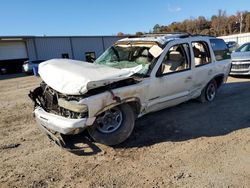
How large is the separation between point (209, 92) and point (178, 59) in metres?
1.58

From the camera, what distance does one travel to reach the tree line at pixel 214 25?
69688 millimetres

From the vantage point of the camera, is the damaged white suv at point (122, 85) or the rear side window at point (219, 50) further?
the rear side window at point (219, 50)

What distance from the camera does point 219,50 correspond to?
24.3 ft

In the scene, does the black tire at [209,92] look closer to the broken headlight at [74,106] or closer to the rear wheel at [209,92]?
the rear wheel at [209,92]

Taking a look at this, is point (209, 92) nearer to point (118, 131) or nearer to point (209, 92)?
point (209, 92)

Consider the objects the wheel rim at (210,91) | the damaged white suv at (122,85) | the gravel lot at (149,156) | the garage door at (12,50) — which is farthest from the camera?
the garage door at (12,50)

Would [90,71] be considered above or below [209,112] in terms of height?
above

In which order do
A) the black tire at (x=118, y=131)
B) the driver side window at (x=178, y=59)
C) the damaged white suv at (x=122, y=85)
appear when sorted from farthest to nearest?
the driver side window at (x=178, y=59) < the black tire at (x=118, y=131) < the damaged white suv at (x=122, y=85)

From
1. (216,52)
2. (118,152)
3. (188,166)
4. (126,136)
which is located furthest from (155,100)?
(216,52)

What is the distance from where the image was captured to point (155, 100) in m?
5.36

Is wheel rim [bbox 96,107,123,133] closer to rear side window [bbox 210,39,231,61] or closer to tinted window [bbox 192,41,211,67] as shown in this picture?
tinted window [bbox 192,41,211,67]

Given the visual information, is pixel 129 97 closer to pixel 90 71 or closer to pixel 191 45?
pixel 90 71

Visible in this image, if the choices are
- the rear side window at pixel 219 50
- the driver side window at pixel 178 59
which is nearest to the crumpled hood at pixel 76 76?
the driver side window at pixel 178 59

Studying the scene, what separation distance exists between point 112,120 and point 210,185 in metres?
1.97
